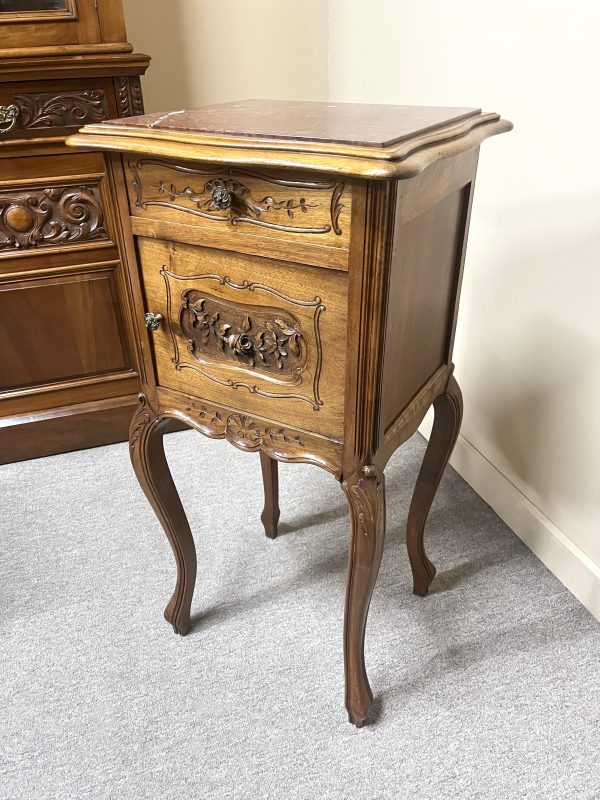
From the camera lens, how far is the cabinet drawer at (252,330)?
2.65ft

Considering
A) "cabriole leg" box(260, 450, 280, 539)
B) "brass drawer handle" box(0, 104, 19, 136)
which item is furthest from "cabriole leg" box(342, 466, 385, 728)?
"brass drawer handle" box(0, 104, 19, 136)

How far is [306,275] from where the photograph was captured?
0.79m

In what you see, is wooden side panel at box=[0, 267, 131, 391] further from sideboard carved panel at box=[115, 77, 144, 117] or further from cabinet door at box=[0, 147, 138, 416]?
sideboard carved panel at box=[115, 77, 144, 117]

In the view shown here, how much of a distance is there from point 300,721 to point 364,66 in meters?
1.69

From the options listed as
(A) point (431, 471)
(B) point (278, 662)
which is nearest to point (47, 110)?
(A) point (431, 471)

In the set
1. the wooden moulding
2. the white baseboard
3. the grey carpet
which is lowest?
the grey carpet

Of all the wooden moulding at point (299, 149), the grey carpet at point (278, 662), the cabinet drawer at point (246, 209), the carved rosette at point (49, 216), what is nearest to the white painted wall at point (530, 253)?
the grey carpet at point (278, 662)

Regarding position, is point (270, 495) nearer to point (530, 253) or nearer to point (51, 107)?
point (530, 253)

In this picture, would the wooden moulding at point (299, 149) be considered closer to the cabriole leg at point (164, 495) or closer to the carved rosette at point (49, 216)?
the cabriole leg at point (164, 495)

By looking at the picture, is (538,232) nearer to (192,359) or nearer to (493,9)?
(493,9)

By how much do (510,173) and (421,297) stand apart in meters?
0.61

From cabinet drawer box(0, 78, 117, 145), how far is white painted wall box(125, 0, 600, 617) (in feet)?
1.12

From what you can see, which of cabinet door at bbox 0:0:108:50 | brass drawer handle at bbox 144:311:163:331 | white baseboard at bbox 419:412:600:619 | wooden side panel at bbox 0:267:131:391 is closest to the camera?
brass drawer handle at bbox 144:311:163:331

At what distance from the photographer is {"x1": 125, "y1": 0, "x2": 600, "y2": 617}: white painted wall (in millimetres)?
1177
